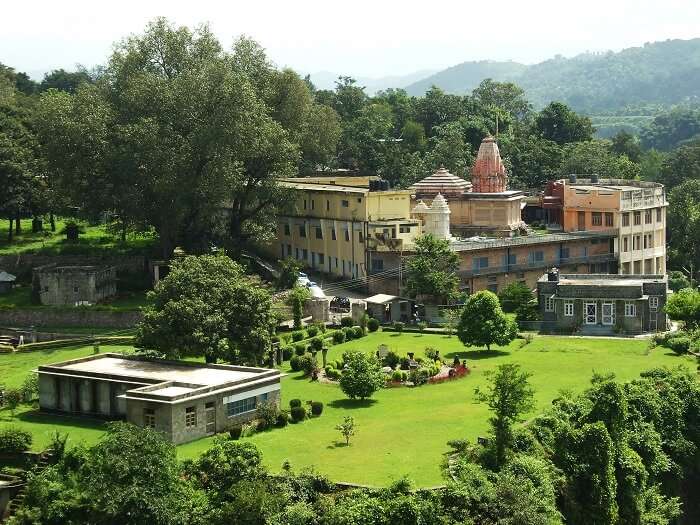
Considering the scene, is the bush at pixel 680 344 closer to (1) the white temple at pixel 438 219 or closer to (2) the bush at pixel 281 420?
(1) the white temple at pixel 438 219

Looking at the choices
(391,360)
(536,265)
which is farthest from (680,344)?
(536,265)

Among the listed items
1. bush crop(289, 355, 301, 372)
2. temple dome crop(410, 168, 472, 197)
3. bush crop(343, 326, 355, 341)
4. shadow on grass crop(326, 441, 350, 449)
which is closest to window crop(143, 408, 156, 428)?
shadow on grass crop(326, 441, 350, 449)

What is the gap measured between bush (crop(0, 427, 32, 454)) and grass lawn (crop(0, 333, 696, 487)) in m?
0.78

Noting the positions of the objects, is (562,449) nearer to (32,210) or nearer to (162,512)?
(162,512)

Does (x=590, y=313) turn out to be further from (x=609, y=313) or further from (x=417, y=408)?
(x=417, y=408)

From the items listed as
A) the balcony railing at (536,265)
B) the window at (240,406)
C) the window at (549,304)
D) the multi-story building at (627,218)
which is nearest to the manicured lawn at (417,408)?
the window at (240,406)

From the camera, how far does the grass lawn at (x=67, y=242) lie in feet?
250

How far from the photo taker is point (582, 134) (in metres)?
119

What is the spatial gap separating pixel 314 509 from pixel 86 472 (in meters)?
7.35

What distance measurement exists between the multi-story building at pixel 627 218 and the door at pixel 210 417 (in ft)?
137

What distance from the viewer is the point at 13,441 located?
4403cm

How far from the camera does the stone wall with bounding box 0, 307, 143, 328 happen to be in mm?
65688

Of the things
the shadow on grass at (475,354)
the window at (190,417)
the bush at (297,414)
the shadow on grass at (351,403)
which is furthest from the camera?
the shadow on grass at (475,354)

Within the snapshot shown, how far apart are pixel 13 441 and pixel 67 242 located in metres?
36.5
